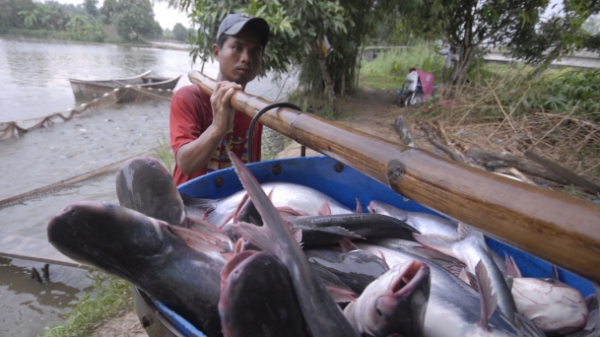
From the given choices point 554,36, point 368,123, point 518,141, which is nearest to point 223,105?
point 518,141

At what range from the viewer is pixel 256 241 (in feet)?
3.01

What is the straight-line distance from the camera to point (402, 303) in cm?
89

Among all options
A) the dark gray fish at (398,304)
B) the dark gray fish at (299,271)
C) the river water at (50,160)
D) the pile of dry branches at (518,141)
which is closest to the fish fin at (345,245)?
the dark gray fish at (398,304)

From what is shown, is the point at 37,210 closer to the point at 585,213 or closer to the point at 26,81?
the point at 585,213

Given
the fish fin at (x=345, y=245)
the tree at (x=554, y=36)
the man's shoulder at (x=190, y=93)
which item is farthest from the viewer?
the tree at (x=554, y=36)

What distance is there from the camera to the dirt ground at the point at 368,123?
114 inches

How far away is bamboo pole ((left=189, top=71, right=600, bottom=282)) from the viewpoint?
578mm

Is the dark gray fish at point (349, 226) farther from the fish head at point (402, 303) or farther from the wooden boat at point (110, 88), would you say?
the wooden boat at point (110, 88)

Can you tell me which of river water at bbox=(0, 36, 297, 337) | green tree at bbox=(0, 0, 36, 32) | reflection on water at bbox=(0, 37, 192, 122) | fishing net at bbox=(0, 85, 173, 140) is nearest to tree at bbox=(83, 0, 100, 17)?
green tree at bbox=(0, 0, 36, 32)

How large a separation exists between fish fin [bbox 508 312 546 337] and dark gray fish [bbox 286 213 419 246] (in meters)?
0.60

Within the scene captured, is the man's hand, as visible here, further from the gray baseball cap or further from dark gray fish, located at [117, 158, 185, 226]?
the gray baseball cap

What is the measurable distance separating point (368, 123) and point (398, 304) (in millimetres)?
8027

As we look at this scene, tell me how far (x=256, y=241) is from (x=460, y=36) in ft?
34.5

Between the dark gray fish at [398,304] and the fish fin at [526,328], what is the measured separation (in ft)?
1.26
